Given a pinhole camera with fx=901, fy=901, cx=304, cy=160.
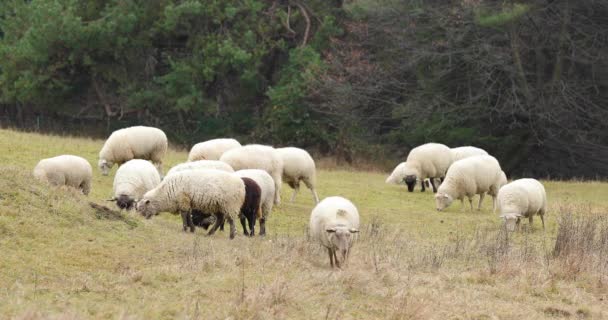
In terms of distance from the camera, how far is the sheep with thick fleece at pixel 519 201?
18078 millimetres

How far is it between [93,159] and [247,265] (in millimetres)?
13598

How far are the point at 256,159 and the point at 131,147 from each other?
432 centimetres

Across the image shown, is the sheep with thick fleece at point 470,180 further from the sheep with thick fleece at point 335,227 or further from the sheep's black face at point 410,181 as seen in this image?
the sheep with thick fleece at point 335,227

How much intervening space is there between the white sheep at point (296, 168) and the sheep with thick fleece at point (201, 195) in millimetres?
6121

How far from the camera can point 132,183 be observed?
16.6m

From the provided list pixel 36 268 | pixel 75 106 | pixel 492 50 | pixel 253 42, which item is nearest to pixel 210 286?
pixel 36 268

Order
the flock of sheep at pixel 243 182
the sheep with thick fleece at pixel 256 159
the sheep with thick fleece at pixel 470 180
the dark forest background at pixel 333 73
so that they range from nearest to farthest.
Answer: the flock of sheep at pixel 243 182, the sheep with thick fleece at pixel 256 159, the sheep with thick fleece at pixel 470 180, the dark forest background at pixel 333 73

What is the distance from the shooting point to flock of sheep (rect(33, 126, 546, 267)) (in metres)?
13.4

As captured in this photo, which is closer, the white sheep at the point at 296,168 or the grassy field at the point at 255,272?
the grassy field at the point at 255,272

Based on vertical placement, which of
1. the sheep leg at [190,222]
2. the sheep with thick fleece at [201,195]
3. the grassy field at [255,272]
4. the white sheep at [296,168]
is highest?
the white sheep at [296,168]

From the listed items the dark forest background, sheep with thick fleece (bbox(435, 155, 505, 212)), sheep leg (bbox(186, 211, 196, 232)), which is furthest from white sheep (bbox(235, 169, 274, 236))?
the dark forest background

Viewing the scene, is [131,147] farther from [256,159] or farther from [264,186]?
[264,186]

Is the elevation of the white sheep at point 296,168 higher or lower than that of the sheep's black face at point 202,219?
higher

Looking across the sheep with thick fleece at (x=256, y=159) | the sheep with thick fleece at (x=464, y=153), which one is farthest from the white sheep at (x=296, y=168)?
the sheep with thick fleece at (x=464, y=153)
